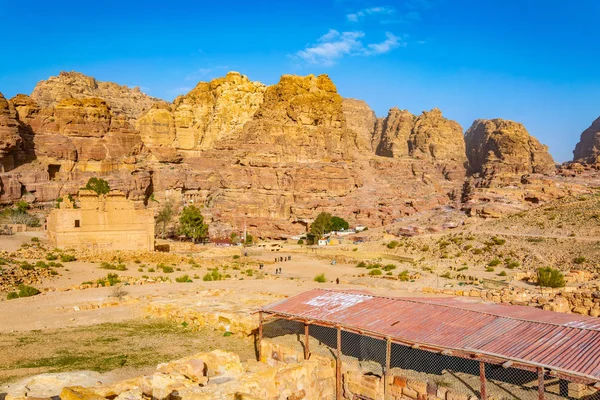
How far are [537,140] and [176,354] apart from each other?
138108 millimetres

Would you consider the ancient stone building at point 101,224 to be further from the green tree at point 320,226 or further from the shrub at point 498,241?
the shrub at point 498,241

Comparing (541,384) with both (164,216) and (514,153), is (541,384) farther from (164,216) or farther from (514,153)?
(514,153)

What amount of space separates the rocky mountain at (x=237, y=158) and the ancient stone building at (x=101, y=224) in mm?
32794

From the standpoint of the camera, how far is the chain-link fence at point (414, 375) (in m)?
10.0

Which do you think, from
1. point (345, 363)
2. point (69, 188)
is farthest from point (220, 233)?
point (345, 363)

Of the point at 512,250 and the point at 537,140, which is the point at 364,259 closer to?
the point at 512,250

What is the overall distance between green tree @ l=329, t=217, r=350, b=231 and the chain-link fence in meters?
63.0

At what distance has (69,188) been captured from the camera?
73250 mm

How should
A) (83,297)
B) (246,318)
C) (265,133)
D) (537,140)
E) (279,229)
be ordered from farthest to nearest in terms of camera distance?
(537,140), (265,133), (279,229), (83,297), (246,318)

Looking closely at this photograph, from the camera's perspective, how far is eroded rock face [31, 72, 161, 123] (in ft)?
381

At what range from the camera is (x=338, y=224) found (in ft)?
257

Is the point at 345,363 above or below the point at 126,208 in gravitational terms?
below

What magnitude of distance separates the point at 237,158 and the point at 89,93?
5309 centimetres

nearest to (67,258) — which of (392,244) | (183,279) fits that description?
(183,279)
